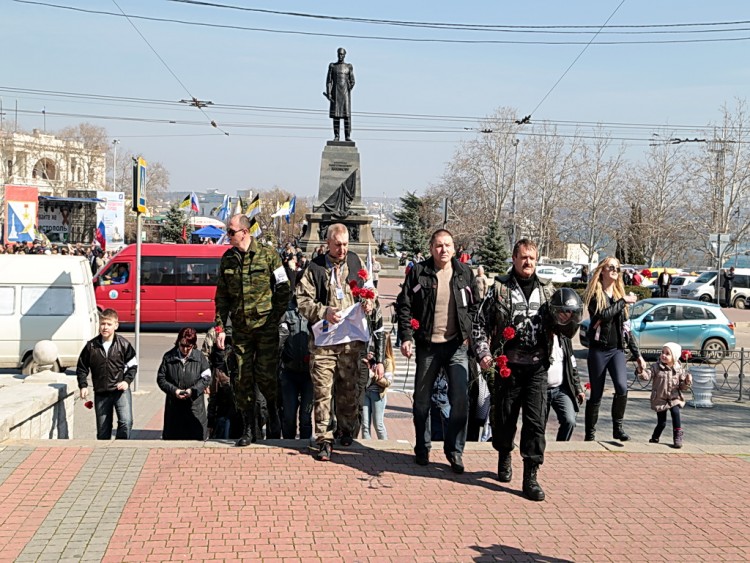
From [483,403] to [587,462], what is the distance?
1.19 meters

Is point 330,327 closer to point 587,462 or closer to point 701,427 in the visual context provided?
point 587,462

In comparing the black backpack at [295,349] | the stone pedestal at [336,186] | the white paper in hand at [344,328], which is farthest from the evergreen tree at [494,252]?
the white paper in hand at [344,328]

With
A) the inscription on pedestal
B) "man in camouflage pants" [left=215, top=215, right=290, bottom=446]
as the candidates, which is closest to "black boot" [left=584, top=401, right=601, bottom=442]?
"man in camouflage pants" [left=215, top=215, right=290, bottom=446]

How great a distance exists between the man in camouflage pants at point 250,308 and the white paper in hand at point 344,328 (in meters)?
0.46

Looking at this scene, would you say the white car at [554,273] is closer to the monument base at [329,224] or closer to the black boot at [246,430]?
the monument base at [329,224]

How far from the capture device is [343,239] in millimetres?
6992

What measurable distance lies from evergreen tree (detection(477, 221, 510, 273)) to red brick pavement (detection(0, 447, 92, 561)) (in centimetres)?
3687

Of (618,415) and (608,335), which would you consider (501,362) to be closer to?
(608,335)

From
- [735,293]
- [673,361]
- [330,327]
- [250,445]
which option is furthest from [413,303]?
[735,293]

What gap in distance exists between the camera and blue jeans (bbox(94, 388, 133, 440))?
878cm

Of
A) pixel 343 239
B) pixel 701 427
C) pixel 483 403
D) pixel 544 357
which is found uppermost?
pixel 343 239

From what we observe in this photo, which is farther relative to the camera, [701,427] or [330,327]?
[701,427]

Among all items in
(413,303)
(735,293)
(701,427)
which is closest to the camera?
(413,303)

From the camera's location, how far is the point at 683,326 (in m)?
20.0
